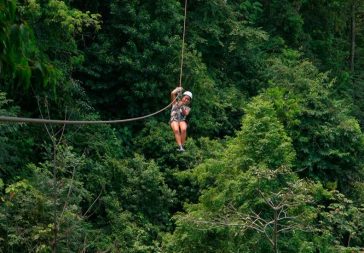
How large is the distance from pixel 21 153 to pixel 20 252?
106 inches

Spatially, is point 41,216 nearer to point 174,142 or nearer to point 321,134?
point 174,142

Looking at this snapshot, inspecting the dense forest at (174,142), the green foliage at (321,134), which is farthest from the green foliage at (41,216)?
the green foliage at (321,134)

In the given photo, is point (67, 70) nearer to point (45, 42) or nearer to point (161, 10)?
point (45, 42)

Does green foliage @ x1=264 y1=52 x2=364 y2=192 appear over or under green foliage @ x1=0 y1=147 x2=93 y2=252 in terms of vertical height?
under

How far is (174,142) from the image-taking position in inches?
599

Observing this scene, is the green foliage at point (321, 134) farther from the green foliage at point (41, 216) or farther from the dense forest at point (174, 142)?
the green foliage at point (41, 216)

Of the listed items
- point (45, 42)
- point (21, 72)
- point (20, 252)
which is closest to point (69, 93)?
point (45, 42)

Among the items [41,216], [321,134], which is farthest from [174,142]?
[41,216]

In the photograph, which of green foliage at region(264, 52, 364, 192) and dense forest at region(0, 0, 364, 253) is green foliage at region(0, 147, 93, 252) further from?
green foliage at region(264, 52, 364, 192)

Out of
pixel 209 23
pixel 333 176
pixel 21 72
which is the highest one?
pixel 21 72

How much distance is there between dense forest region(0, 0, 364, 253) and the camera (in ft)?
35.5

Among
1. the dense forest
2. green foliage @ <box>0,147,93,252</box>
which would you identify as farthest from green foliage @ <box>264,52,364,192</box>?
green foliage @ <box>0,147,93,252</box>

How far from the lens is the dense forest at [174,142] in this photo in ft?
35.5

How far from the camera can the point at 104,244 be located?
1179 centimetres
